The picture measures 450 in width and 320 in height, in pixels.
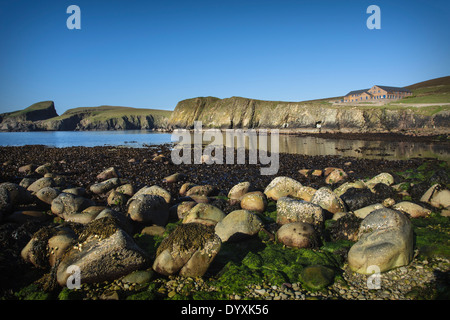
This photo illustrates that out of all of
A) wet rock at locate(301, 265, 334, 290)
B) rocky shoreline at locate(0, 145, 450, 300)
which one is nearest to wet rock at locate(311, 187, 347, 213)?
rocky shoreline at locate(0, 145, 450, 300)


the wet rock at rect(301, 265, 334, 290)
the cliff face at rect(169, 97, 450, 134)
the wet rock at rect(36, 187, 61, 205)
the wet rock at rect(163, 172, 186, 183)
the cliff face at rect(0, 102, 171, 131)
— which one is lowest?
the wet rock at rect(301, 265, 334, 290)

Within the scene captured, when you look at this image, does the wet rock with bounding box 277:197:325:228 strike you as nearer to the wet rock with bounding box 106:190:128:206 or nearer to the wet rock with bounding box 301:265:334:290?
the wet rock with bounding box 301:265:334:290

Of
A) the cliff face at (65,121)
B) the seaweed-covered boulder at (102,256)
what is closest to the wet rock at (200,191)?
the seaweed-covered boulder at (102,256)

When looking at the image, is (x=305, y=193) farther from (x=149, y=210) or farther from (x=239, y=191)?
(x=149, y=210)

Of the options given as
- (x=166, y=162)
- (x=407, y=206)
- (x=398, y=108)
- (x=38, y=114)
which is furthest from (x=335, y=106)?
(x=38, y=114)

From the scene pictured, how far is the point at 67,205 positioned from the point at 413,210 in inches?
462

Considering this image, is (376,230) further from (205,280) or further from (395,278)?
(205,280)

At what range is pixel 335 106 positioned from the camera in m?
70.0

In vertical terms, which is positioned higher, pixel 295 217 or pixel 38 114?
pixel 38 114

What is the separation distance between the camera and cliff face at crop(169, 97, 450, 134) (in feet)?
175

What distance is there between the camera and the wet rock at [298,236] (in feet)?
21.7

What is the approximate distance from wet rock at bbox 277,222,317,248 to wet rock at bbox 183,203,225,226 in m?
2.00

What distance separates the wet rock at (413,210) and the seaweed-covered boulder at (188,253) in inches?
264
